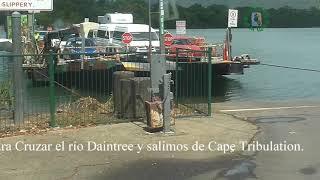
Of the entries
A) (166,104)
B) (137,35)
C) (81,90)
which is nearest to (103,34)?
(137,35)

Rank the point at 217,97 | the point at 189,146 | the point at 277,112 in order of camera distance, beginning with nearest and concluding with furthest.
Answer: the point at 189,146
the point at 277,112
the point at 217,97

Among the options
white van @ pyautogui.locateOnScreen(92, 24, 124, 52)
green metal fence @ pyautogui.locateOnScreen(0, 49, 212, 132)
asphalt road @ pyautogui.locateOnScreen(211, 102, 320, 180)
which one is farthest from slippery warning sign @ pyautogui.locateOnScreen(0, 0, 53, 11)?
white van @ pyautogui.locateOnScreen(92, 24, 124, 52)

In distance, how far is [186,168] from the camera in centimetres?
774

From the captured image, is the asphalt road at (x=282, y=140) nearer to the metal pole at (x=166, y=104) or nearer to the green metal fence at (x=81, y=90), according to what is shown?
the green metal fence at (x=81, y=90)

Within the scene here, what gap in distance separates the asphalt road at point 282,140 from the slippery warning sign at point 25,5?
454 centimetres

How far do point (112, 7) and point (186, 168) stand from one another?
1680 inches

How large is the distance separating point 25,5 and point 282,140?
5115 millimetres

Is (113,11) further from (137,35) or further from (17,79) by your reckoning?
(17,79)

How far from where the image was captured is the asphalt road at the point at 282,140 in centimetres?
748

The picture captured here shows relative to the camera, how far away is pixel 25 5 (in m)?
10.4

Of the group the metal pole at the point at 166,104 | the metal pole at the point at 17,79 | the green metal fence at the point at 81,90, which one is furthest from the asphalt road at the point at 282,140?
the metal pole at the point at 17,79

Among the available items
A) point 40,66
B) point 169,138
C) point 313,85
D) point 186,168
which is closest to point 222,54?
point 313,85

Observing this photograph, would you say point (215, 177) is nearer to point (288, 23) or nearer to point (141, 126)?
point (141, 126)

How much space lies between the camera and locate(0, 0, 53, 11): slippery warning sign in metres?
10.3
